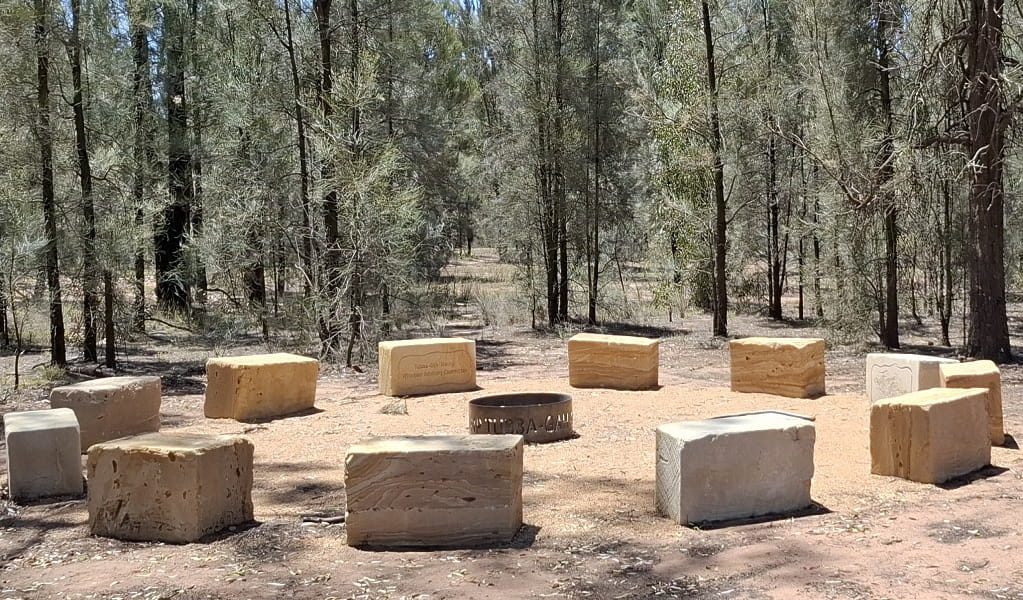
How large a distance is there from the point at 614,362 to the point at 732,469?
20.7ft

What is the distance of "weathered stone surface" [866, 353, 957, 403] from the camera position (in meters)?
9.77

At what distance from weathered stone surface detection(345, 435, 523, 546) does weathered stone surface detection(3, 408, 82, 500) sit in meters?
2.94

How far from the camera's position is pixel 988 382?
27.1 ft

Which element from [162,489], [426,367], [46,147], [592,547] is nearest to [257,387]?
[426,367]

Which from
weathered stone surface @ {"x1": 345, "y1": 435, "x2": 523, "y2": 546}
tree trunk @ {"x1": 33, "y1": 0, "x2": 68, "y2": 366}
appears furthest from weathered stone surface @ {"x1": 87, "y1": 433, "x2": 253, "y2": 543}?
tree trunk @ {"x1": 33, "y1": 0, "x2": 68, "y2": 366}

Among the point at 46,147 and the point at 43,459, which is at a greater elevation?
the point at 46,147

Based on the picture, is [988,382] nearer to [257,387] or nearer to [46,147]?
[257,387]

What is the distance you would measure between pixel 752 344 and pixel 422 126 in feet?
36.8

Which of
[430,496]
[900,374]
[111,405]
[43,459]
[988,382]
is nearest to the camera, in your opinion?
[430,496]

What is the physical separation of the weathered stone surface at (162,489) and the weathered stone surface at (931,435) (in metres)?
5.04

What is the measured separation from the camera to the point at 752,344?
476 inches

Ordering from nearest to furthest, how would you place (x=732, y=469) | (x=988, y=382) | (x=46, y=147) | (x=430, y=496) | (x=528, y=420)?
(x=430, y=496) → (x=732, y=469) → (x=988, y=382) → (x=528, y=420) → (x=46, y=147)

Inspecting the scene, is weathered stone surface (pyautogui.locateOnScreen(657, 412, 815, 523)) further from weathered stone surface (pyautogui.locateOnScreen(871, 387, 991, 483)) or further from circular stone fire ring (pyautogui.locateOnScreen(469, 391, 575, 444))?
circular stone fire ring (pyautogui.locateOnScreen(469, 391, 575, 444))

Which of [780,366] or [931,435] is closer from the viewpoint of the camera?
[931,435]
